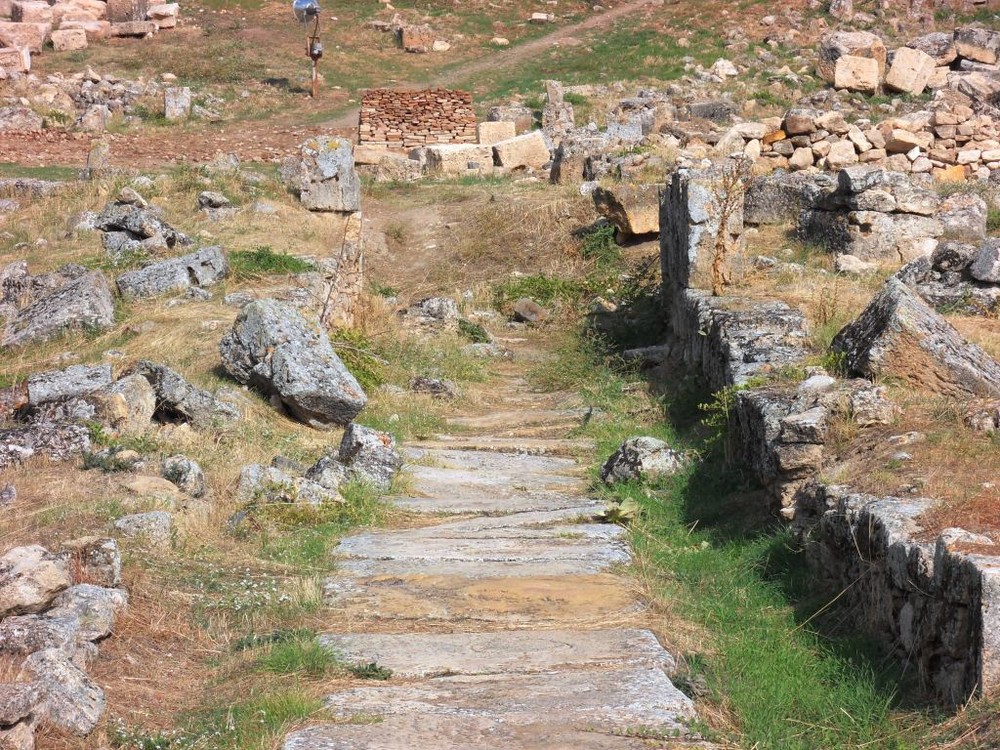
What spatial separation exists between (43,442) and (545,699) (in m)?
4.71

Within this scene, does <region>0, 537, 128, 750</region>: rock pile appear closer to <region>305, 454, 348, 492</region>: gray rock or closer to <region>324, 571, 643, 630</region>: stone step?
<region>324, 571, 643, 630</region>: stone step

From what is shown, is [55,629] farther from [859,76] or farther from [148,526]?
[859,76]

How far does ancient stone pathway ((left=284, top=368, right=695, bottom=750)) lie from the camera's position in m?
4.88

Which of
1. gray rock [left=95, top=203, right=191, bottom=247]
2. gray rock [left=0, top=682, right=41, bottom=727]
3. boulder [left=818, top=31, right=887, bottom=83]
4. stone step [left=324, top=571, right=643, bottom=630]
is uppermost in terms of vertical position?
boulder [left=818, top=31, right=887, bottom=83]

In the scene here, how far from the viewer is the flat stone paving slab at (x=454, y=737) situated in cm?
471

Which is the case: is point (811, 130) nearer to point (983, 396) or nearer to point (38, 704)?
point (983, 396)

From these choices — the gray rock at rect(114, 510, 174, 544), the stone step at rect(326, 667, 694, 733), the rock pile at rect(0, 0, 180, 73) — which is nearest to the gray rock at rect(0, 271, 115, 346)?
the gray rock at rect(114, 510, 174, 544)

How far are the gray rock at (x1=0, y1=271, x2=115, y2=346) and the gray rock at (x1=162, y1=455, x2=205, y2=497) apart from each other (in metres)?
4.15

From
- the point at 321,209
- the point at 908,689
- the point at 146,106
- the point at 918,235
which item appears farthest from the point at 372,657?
the point at 146,106

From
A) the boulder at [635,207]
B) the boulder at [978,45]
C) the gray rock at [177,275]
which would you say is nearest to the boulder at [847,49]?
the boulder at [978,45]

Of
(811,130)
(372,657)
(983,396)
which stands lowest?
(372,657)

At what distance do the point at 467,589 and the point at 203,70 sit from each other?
26.5 m

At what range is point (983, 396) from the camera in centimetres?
741

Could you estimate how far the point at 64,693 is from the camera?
15.8ft
